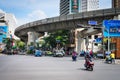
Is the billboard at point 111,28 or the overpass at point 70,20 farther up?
the overpass at point 70,20

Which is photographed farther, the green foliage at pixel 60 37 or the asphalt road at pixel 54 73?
the green foliage at pixel 60 37

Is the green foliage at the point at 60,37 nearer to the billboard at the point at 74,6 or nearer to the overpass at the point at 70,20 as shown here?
the overpass at the point at 70,20

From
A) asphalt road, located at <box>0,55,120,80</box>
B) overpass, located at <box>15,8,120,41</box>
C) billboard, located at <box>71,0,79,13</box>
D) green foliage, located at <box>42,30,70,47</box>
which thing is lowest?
asphalt road, located at <box>0,55,120,80</box>

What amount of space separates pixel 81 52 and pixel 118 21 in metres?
22.1

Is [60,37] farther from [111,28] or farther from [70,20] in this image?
[111,28]

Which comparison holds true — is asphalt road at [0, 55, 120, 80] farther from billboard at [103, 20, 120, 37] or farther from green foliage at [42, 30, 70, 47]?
green foliage at [42, 30, 70, 47]

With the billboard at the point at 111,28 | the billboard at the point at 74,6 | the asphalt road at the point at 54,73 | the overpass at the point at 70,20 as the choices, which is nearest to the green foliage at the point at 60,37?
the overpass at the point at 70,20

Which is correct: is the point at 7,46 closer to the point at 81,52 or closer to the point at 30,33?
the point at 30,33

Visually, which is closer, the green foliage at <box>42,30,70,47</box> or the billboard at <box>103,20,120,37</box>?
the billboard at <box>103,20,120,37</box>

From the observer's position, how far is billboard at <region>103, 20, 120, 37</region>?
43.2 m

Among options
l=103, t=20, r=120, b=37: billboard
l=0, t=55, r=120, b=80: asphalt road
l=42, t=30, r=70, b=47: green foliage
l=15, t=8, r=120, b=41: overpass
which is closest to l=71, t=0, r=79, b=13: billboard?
l=42, t=30, r=70, b=47: green foliage

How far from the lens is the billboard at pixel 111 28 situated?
4322cm

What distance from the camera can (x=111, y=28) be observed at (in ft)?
148

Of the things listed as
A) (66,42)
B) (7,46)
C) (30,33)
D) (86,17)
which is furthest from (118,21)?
(7,46)
